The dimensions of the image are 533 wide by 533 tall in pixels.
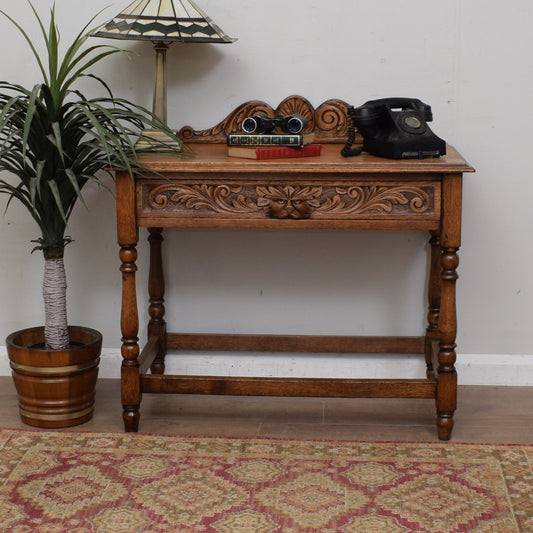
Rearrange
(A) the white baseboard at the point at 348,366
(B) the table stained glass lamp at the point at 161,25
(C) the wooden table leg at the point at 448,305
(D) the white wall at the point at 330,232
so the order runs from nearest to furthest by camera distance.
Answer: (C) the wooden table leg at the point at 448,305 < (B) the table stained glass lamp at the point at 161,25 < (D) the white wall at the point at 330,232 < (A) the white baseboard at the point at 348,366

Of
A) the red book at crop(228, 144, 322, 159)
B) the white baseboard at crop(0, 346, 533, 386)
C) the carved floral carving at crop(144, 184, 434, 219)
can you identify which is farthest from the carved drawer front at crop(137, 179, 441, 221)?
the white baseboard at crop(0, 346, 533, 386)

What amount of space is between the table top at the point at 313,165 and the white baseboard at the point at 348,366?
98 cm

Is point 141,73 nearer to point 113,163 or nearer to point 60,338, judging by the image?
point 113,163

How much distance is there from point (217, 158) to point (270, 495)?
113cm

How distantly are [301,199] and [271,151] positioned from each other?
20 centimetres

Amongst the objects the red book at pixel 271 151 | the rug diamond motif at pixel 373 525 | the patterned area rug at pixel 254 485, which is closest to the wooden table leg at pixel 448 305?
the patterned area rug at pixel 254 485

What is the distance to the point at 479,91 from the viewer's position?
3158mm

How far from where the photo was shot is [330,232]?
3.31m

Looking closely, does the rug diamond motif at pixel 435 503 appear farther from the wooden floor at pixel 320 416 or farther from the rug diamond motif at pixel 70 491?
the rug diamond motif at pixel 70 491

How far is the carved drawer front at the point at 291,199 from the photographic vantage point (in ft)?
8.77

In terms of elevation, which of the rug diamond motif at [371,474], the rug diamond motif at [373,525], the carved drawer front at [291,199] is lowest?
the rug diamond motif at [373,525]

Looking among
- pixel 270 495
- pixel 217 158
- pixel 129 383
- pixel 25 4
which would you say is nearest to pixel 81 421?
pixel 129 383

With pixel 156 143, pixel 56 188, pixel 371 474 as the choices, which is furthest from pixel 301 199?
pixel 371 474

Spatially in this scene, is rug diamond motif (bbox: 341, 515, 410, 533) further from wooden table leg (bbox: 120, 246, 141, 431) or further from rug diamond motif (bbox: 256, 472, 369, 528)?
wooden table leg (bbox: 120, 246, 141, 431)
